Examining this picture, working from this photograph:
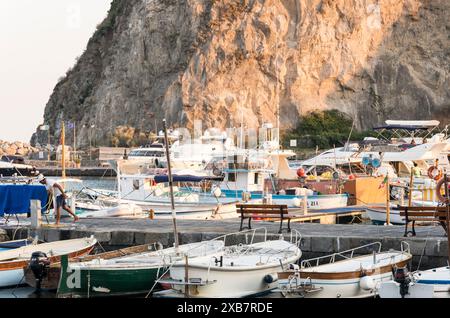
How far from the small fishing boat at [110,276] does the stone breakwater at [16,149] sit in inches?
3598

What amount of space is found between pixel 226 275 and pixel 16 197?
365 inches

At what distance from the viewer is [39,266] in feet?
60.0

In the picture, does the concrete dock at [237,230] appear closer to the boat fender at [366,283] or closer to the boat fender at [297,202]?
the boat fender at [366,283]

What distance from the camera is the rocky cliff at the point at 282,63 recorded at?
3418 inches

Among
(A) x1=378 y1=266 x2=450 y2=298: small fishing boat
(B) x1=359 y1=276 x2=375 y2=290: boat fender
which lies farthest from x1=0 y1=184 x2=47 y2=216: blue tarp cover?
(A) x1=378 y1=266 x2=450 y2=298: small fishing boat

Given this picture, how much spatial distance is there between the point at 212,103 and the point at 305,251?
6613 centimetres

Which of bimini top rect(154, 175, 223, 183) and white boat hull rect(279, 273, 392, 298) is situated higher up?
bimini top rect(154, 175, 223, 183)

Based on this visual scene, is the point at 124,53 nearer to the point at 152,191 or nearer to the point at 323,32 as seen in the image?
the point at 323,32

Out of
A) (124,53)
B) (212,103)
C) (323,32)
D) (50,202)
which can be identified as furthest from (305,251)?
(124,53)

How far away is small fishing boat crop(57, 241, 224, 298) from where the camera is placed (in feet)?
56.5

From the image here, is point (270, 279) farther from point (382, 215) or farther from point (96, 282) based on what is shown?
point (382, 215)

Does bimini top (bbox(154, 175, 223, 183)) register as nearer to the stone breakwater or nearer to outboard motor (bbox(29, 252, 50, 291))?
outboard motor (bbox(29, 252, 50, 291))

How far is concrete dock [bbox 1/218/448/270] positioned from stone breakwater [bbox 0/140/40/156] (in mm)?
85247

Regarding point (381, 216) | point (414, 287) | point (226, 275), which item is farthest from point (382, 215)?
point (414, 287)
